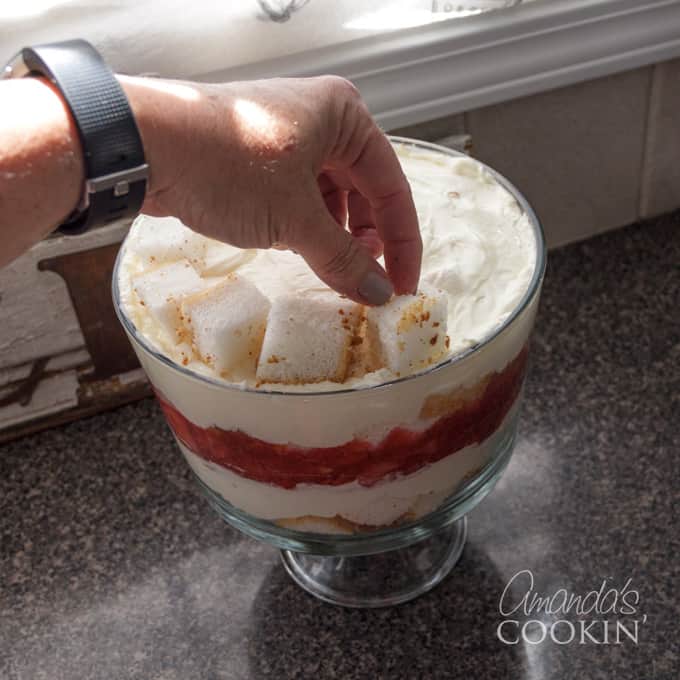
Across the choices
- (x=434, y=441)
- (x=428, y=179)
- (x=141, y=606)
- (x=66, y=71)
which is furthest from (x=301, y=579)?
(x=66, y=71)

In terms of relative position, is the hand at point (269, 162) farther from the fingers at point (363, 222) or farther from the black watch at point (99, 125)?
the fingers at point (363, 222)

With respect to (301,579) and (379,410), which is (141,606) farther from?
(379,410)

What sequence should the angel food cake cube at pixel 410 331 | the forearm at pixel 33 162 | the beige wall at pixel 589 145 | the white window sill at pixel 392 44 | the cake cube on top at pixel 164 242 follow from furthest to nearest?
the beige wall at pixel 589 145 < the white window sill at pixel 392 44 < the cake cube on top at pixel 164 242 < the angel food cake cube at pixel 410 331 < the forearm at pixel 33 162

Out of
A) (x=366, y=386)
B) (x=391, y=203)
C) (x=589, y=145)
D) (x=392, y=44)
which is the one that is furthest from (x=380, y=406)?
(x=589, y=145)

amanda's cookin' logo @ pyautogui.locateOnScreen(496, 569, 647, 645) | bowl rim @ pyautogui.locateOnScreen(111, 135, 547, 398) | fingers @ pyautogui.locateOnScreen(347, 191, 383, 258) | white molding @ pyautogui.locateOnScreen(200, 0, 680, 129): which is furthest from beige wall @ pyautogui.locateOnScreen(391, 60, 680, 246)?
amanda's cookin' logo @ pyautogui.locateOnScreen(496, 569, 647, 645)

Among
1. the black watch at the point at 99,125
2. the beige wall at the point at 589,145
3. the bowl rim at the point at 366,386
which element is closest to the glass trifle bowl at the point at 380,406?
the bowl rim at the point at 366,386

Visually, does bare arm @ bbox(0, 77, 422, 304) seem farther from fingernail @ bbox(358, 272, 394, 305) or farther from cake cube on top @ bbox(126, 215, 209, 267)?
cake cube on top @ bbox(126, 215, 209, 267)
